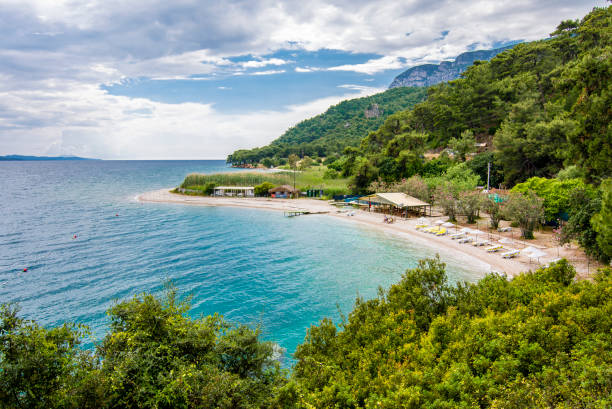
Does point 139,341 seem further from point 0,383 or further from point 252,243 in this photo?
point 252,243

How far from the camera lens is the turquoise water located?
642 inches

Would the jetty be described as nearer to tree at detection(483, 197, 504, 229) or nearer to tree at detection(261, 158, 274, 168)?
tree at detection(483, 197, 504, 229)

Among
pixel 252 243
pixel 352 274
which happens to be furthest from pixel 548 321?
pixel 252 243

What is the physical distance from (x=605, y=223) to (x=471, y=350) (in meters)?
15.5

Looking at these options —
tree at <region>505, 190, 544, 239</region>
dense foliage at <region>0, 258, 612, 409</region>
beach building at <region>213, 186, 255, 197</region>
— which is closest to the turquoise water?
dense foliage at <region>0, 258, 612, 409</region>

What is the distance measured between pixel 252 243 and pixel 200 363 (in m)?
21.5

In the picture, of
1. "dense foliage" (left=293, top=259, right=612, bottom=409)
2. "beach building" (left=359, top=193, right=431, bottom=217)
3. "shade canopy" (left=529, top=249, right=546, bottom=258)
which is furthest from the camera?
"beach building" (left=359, top=193, right=431, bottom=217)

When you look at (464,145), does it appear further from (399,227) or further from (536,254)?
(536,254)

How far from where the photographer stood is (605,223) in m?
16.3

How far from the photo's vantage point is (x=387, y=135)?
61094 millimetres

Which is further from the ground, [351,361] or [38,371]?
[38,371]

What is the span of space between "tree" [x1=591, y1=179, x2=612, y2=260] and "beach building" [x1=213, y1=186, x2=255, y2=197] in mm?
49501

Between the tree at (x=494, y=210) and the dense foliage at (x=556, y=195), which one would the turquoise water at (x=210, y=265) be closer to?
the tree at (x=494, y=210)

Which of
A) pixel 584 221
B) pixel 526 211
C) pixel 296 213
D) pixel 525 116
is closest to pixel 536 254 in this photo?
pixel 584 221
